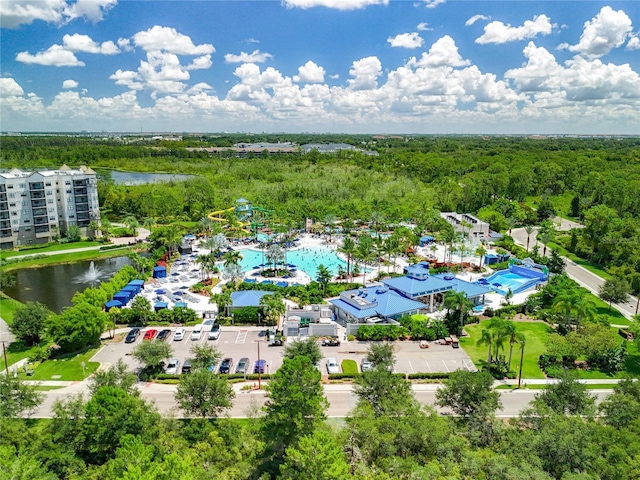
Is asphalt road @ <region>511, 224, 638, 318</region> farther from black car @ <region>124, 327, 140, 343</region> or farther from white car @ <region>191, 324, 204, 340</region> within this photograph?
black car @ <region>124, 327, 140, 343</region>

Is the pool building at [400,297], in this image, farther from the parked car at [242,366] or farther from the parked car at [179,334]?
the parked car at [179,334]

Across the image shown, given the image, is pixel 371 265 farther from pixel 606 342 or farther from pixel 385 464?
pixel 385 464

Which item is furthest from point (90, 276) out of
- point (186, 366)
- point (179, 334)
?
point (186, 366)

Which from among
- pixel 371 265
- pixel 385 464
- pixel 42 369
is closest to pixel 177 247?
pixel 371 265

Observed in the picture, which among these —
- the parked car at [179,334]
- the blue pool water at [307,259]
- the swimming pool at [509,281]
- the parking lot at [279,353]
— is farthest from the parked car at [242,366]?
the swimming pool at [509,281]

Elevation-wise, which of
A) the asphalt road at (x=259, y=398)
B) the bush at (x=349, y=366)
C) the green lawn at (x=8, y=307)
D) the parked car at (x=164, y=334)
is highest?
the green lawn at (x=8, y=307)

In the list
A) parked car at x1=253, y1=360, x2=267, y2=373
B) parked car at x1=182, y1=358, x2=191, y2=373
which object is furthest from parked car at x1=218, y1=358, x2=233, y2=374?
parked car at x1=182, y1=358, x2=191, y2=373
